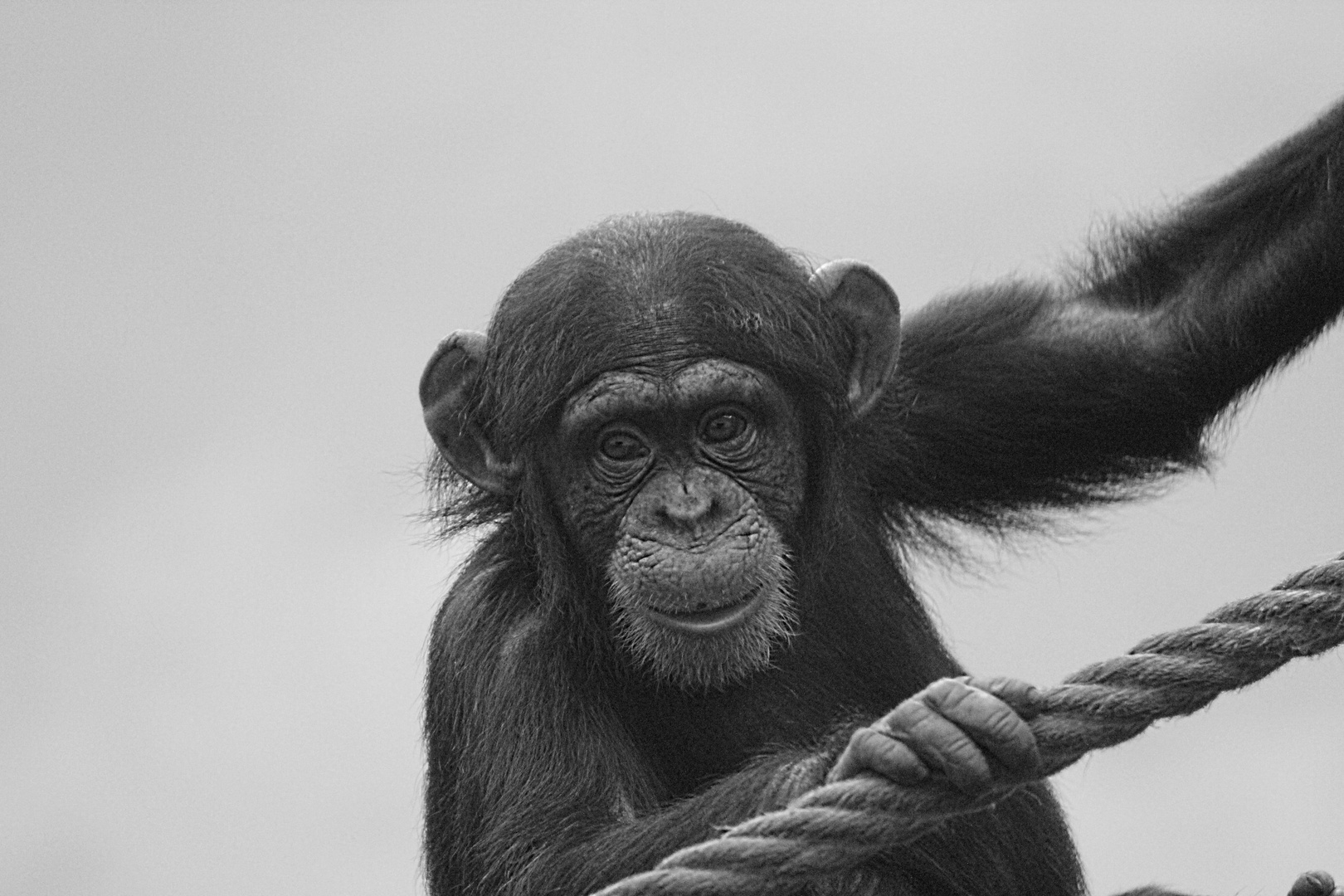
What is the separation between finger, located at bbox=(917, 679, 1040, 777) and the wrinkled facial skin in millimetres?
1474

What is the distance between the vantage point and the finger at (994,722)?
4.76m

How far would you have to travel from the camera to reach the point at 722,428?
6.55 metres

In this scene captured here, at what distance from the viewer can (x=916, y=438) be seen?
8.03m

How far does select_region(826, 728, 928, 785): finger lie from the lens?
16.0ft

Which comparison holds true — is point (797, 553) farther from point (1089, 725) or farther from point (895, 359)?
point (1089, 725)

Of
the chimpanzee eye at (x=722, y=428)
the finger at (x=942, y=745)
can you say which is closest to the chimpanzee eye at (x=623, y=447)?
the chimpanzee eye at (x=722, y=428)

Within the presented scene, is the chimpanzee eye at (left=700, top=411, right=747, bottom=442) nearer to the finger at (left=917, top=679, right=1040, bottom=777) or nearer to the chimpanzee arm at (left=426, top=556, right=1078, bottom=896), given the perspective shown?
the chimpanzee arm at (left=426, top=556, right=1078, bottom=896)

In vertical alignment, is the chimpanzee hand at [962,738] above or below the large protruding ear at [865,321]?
below

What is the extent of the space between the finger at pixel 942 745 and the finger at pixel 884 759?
0.03 metres

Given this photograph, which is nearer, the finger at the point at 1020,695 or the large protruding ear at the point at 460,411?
the finger at the point at 1020,695

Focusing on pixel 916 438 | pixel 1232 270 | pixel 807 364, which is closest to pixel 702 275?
pixel 807 364

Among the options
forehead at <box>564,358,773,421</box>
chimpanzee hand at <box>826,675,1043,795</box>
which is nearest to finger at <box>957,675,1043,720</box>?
chimpanzee hand at <box>826,675,1043,795</box>

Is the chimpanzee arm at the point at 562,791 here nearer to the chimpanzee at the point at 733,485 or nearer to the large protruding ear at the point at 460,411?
the chimpanzee at the point at 733,485

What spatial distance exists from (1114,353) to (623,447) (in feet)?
8.48
